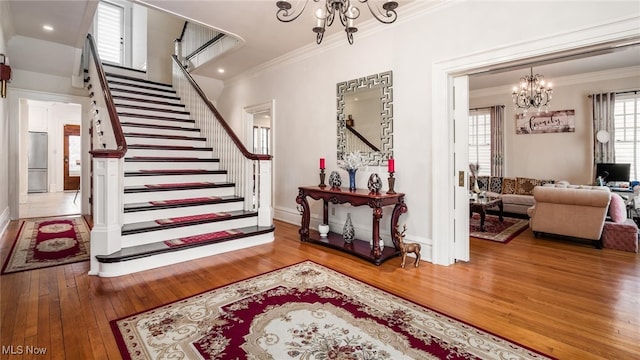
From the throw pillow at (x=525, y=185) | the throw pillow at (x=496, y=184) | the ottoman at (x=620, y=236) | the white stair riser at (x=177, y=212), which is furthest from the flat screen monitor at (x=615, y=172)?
the white stair riser at (x=177, y=212)

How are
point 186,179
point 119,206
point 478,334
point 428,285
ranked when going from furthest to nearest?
1. point 186,179
2. point 119,206
3. point 428,285
4. point 478,334

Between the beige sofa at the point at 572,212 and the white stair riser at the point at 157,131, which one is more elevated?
the white stair riser at the point at 157,131

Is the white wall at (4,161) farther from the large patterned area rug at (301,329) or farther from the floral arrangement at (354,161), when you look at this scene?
the floral arrangement at (354,161)

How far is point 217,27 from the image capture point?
4.05 metres

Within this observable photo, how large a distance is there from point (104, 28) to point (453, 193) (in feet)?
29.9

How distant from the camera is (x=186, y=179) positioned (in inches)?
178

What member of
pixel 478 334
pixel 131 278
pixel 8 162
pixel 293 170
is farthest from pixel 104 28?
pixel 478 334

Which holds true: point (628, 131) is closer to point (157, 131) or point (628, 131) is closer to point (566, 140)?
point (566, 140)

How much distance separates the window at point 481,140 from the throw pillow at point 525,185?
3.19ft

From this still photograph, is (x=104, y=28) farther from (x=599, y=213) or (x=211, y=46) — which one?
(x=599, y=213)

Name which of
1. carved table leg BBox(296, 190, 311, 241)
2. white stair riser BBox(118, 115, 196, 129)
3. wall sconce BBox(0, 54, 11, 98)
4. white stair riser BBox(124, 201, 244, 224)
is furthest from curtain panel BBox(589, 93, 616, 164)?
wall sconce BBox(0, 54, 11, 98)

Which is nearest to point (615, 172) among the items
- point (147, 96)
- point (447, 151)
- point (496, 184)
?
point (496, 184)

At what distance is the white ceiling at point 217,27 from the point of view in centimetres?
344

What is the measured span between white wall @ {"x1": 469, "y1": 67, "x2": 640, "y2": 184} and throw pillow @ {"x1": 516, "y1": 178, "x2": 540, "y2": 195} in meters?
0.51
